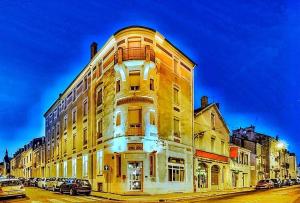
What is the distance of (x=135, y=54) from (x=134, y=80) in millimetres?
2134

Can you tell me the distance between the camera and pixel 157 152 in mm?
34469

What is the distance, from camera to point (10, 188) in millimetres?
27594

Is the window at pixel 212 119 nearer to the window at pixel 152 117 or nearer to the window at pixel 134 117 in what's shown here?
the window at pixel 152 117

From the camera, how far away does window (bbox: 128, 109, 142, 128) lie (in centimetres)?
3378

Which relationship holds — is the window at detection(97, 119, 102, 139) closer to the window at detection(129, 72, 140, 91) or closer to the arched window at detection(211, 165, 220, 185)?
the window at detection(129, 72, 140, 91)

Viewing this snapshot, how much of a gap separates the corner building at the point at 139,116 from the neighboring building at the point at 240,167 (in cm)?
1339

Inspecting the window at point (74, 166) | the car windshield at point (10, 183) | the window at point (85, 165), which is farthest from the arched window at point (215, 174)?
the car windshield at point (10, 183)

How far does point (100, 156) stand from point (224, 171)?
17.5m

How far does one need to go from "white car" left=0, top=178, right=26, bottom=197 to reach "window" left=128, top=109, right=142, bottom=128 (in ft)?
32.6

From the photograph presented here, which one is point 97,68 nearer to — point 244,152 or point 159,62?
point 159,62

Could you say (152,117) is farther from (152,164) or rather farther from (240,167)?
(240,167)

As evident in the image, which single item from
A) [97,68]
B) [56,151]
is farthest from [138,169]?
[56,151]

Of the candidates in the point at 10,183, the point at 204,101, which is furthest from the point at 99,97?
the point at 204,101

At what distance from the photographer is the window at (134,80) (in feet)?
113
